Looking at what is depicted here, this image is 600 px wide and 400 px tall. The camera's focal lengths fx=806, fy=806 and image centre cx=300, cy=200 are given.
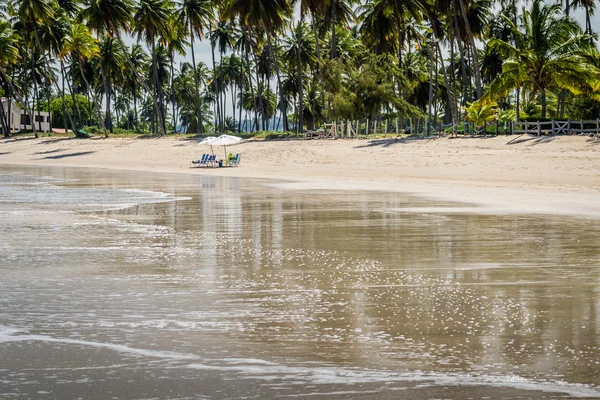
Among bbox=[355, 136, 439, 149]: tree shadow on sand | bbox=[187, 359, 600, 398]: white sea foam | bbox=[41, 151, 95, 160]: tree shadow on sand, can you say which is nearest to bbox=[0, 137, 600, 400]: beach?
bbox=[187, 359, 600, 398]: white sea foam

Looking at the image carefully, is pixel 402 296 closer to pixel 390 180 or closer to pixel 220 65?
pixel 390 180

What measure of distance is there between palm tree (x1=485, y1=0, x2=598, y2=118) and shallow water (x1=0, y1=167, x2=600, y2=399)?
90.2ft

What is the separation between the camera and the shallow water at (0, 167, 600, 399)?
4.38 meters

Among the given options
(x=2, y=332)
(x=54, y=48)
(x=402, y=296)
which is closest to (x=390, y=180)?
(x=402, y=296)

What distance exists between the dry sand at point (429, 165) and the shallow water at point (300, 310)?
227 inches

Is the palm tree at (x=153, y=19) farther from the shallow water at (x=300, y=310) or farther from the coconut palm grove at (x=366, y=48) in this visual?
the shallow water at (x=300, y=310)

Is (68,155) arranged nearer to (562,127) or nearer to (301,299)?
(562,127)

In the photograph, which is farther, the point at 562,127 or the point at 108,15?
the point at 108,15

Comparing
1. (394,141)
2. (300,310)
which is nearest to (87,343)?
(300,310)

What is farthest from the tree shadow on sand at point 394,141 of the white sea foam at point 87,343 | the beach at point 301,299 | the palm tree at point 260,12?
the white sea foam at point 87,343

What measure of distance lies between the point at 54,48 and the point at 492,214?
58349 millimetres

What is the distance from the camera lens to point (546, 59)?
3966 centimetres

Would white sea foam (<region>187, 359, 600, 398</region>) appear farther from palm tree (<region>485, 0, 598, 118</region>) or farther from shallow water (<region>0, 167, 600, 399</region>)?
palm tree (<region>485, 0, 598, 118</region>)

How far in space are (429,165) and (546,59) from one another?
11.8 meters
